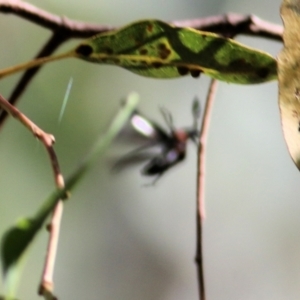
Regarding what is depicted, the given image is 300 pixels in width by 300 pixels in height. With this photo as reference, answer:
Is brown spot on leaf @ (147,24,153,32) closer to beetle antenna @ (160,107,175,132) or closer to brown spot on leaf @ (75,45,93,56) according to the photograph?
brown spot on leaf @ (75,45,93,56)

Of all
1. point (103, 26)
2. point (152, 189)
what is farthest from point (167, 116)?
point (103, 26)

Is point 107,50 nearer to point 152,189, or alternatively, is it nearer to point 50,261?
point 50,261

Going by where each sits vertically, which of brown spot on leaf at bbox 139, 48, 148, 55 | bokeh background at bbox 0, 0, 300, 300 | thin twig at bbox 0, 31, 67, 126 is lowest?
bokeh background at bbox 0, 0, 300, 300

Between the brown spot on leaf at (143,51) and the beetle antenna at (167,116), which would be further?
the beetle antenna at (167,116)

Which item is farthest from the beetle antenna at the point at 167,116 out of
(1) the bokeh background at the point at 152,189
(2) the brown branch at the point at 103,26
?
(2) the brown branch at the point at 103,26

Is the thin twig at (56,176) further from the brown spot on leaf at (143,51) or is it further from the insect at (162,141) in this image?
the insect at (162,141)

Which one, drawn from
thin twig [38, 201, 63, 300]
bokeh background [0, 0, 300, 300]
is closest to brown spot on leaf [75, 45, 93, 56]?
thin twig [38, 201, 63, 300]
